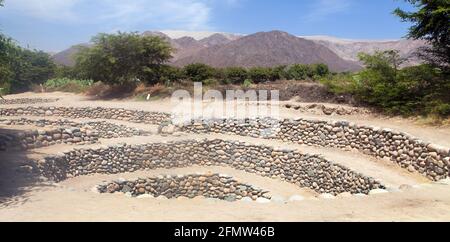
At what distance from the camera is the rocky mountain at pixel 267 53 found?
56781 millimetres

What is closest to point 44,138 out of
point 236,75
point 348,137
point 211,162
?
point 211,162

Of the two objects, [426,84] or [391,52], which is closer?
[426,84]

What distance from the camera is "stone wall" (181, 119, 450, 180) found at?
32.2ft

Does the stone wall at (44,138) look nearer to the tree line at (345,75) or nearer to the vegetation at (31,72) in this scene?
the tree line at (345,75)

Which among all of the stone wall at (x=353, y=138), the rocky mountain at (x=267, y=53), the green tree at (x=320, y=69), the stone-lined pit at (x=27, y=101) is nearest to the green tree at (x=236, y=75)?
the green tree at (x=320, y=69)

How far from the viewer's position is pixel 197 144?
14133 millimetres

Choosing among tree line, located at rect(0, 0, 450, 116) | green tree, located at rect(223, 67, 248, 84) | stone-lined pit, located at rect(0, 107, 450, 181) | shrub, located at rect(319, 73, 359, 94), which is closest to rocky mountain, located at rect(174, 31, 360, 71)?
tree line, located at rect(0, 0, 450, 116)

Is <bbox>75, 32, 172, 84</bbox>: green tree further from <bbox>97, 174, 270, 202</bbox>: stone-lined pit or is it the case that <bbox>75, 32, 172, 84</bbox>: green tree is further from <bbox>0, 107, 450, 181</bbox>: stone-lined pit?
<bbox>97, 174, 270, 202</bbox>: stone-lined pit

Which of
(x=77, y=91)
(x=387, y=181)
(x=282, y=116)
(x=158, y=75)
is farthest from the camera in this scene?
(x=77, y=91)

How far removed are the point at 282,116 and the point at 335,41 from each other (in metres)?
76.9

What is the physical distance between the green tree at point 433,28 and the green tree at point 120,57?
55.8 feet

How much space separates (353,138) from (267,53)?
153 feet

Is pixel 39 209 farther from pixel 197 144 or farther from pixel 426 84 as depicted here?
pixel 426 84
